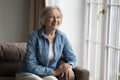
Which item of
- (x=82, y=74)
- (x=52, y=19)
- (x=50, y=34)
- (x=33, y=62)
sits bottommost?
(x=82, y=74)

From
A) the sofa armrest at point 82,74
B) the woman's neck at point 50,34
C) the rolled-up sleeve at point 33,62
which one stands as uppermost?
the woman's neck at point 50,34

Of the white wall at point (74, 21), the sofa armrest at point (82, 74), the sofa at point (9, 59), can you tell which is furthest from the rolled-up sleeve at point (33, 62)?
the white wall at point (74, 21)

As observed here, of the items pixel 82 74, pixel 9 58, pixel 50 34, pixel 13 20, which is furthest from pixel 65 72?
pixel 13 20

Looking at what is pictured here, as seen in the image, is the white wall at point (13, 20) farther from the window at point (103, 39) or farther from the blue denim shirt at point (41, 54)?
the blue denim shirt at point (41, 54)

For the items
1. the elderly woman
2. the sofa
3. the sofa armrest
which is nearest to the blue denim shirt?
the elderly woman

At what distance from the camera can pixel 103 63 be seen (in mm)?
3518

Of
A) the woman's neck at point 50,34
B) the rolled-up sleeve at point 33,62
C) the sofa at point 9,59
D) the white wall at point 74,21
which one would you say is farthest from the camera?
the white wall at point 74,21

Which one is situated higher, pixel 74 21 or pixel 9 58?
pixel 74 21

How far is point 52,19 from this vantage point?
2914 mm

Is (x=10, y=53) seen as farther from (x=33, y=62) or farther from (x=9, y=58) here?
(x=33, y=62)

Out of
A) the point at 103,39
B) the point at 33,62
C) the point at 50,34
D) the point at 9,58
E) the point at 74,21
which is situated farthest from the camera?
the point at 74,21

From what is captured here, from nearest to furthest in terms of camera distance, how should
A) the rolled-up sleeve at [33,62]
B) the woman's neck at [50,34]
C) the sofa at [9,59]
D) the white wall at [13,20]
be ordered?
the rolled-up sleeve at [33,62] → the woman's neck at [50,34] → the sofa at [9,59] → the white wall at [13,20]

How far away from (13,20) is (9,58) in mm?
1817

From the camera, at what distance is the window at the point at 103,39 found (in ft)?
10.8
